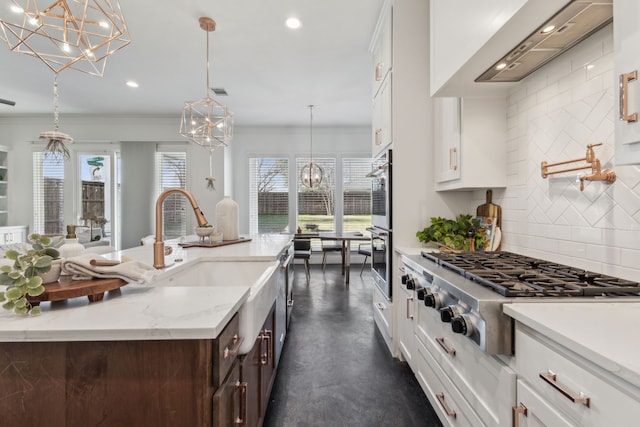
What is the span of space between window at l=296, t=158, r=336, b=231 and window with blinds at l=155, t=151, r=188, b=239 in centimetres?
227

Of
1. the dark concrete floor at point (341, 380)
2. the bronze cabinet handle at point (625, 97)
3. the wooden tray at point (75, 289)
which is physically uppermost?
the bronze cabinet handle at point (625, 97)

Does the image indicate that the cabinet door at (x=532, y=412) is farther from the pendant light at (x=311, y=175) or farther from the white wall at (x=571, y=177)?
the pendant light at (x=311, y=175)

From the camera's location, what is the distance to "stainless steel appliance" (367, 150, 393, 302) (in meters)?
2.43

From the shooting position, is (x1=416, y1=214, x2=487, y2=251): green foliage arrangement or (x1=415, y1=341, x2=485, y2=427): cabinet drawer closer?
(x1=415, y1=341, x2=485, y2=427): cabinet drawer

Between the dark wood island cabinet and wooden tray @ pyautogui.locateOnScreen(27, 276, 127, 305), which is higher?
wooden tray @ pyautogui.locateOnScreen(27, 276, 127, 305)

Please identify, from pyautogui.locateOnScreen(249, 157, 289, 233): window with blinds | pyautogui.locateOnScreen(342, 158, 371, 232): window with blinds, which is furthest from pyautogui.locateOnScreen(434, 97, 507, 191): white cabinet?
pyautogui.locateOnScreen(249, 157, 289, 233): window with blinds

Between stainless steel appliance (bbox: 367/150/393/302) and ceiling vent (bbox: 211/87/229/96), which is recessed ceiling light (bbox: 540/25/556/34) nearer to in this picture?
stainless steel appliance (bbox: 367/150/393/302)

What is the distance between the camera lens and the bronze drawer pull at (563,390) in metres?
0.71

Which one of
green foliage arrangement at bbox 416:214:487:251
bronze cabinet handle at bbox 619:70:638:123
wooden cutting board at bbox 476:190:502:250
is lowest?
green foliage arrangement at bbox 416:214:487:251

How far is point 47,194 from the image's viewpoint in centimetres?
591

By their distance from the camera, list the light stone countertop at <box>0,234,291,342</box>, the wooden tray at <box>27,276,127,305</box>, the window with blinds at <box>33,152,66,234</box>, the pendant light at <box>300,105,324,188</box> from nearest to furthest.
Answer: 1. the light stone countertop at <box>0,234,291,342</box>
2. the wooden tray at <box>27,276,127,305</box>
3. the pendant light at <box>300,105,324,188</box>
4. the window with blinds at <box>33,152,66,234</box>

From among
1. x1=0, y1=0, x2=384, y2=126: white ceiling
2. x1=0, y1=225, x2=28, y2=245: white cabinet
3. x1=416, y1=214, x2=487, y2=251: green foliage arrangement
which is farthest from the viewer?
x1=0, y1=225, x2=28, y2=245: white cabinet

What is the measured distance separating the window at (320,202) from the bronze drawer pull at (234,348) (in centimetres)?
556

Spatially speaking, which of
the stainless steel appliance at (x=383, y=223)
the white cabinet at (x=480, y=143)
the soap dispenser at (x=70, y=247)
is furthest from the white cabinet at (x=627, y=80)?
the soap dispenser at (x=70, y=247)
